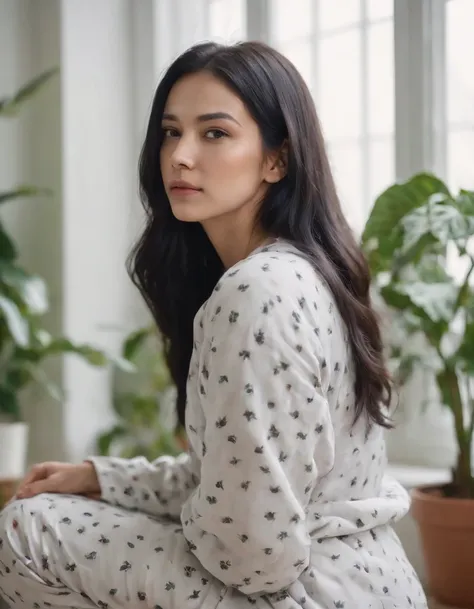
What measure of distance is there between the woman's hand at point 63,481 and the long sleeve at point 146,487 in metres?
0.02

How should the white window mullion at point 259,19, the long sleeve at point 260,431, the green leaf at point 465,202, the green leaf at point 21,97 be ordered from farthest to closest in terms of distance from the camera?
the white window mullion at point 259,19 → the green leaf at point 21,97 → the green leaf at point 465,202 → the long sleeve at point 260,431

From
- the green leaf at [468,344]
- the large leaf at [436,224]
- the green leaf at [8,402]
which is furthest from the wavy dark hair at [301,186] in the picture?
the green leaf at [8,402]

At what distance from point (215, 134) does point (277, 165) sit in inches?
4.6

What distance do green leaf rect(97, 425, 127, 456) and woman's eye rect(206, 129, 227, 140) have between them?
165 cm

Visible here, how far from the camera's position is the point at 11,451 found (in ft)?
8.32

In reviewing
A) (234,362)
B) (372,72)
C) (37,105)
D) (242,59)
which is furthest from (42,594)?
(37,105)

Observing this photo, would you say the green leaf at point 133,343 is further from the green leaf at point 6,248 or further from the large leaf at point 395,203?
the large leaf at point 395,203

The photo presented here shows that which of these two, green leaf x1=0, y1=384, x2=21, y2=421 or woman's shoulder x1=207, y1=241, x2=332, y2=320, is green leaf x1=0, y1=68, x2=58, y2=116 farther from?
woman's shoulder x1=207, y1=241, x2=332, y2=320

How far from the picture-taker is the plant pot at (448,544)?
1.89m

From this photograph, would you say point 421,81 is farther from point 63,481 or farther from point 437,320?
point 63,481

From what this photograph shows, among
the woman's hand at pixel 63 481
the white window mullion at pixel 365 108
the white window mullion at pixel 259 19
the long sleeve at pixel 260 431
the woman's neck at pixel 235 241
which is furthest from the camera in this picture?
the white window mullion at pixel 259 19

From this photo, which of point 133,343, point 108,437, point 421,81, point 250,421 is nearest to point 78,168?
point 133,343

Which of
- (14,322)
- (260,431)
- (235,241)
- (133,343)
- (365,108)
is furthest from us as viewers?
(133,343)

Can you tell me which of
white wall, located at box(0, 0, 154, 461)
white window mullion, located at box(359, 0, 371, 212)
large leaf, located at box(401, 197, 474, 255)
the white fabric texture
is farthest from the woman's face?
white wall, located at box(0, 0, 154, 461)
